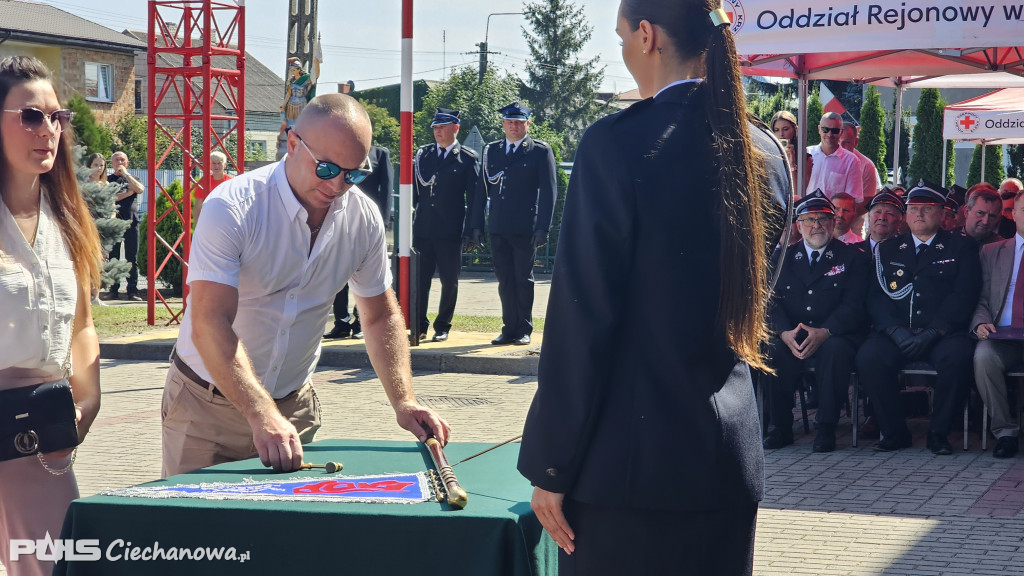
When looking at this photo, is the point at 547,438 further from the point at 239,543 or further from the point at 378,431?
the point at 378,431

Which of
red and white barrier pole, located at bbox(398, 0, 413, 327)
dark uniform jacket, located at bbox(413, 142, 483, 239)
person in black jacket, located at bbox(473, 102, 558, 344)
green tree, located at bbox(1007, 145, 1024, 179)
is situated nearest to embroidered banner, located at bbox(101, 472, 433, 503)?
red and white barrier pole, located at bbox(398, 0, 413, 327)

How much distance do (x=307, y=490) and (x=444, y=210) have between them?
9.29m

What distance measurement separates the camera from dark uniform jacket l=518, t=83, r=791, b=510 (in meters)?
2.30

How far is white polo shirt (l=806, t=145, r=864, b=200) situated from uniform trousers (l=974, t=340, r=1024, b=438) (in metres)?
3.98

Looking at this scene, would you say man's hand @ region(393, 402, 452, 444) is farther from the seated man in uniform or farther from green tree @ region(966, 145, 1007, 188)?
green tree @ region(966, 145, 1007, 188)

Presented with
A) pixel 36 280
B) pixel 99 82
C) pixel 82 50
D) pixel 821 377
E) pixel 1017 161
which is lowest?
pixel 821 377

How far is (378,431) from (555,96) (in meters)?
73.5

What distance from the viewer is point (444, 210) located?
12070 millimetres

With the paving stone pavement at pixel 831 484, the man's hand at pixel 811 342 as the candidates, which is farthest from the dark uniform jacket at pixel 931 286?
the paving stone pavement at pixel 831 484

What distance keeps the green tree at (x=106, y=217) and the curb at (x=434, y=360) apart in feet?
A: 12.0

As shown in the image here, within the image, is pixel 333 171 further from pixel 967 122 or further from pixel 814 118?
pixel 814 118

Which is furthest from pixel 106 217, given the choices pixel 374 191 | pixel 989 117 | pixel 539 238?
pixel 989 117

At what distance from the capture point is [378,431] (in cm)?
821

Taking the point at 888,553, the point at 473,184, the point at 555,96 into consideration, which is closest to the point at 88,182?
the point at 473,184
